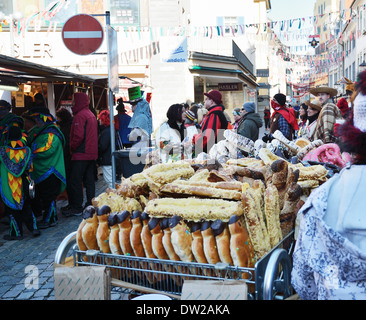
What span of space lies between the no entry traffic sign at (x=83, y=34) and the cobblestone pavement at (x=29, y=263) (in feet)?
9.51

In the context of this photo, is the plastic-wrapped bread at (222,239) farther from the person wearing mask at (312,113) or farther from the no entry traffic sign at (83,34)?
the no entry traffic sign at (83,34)

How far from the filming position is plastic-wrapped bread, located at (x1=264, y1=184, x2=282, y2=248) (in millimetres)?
2419

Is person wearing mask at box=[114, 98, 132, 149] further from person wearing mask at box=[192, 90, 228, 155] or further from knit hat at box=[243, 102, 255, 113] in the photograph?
person wearing mask at box=[192, 90, 228, 155]

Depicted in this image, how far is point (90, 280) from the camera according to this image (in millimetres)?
2277

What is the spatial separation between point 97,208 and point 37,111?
4.91 metres

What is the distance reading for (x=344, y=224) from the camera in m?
1.62

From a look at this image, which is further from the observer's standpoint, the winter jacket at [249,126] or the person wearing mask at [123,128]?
the person wearing mask at [123,128]

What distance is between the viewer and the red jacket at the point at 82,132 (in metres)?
7.78

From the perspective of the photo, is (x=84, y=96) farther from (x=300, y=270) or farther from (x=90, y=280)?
(x=300, y=270)

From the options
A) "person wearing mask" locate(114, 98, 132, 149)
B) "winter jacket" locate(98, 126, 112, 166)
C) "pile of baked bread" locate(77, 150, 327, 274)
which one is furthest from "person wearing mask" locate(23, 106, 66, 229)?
"pile of baked bread" locate(77, 150, 327, 274)

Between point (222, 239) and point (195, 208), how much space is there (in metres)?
0.23

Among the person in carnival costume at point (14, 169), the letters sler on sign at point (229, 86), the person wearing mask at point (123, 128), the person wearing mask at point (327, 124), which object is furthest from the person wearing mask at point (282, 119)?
the letters sler on sign at point (229, 86)

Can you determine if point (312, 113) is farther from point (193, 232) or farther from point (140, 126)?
point (193, 232)

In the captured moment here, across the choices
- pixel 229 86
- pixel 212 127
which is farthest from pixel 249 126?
pixel 229 86
